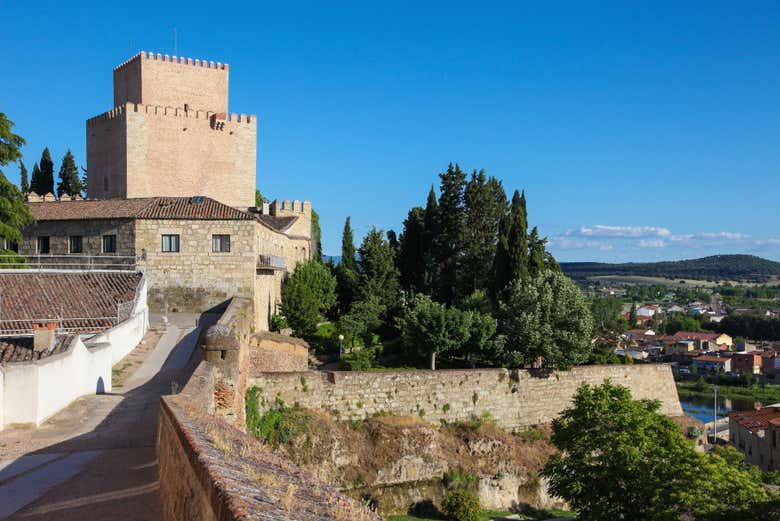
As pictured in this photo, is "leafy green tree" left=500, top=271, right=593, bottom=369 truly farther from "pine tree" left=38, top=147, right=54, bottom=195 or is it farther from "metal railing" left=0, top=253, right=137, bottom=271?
"pine tree" left=38, top=147, right=54, bottom=195

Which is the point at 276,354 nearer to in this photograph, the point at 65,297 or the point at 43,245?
the point at 65,297

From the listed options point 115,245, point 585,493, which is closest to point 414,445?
point 585,493

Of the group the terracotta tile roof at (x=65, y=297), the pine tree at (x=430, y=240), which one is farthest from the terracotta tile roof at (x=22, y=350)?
the pine tree at (x=430, y=240)

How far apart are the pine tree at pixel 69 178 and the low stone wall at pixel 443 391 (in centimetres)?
3558

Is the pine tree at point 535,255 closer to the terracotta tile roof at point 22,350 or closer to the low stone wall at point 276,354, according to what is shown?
the low stone wall at point 276,354

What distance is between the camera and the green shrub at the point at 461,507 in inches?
753

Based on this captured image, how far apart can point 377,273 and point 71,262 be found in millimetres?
14054

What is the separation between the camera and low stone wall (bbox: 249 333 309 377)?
20905 mm

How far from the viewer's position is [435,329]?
85.7ft

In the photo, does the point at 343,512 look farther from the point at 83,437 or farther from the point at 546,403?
the point at 546,403

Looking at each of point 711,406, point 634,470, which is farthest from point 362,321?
point 711,406

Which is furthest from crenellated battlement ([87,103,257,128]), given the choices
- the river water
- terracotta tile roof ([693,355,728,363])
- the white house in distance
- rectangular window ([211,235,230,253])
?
terracotta tile roof ([693,355,728,363])

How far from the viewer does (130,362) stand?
1642cm

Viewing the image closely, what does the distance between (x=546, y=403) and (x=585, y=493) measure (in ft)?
21.3
